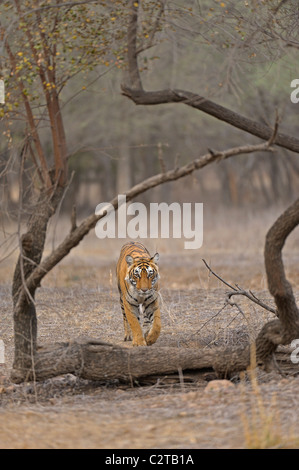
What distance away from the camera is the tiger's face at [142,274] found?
851 centimetres

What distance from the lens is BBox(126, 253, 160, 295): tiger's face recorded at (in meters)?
8.51

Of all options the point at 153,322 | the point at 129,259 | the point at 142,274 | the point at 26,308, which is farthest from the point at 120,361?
the point at 129,259

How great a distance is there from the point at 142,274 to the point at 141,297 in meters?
0.28

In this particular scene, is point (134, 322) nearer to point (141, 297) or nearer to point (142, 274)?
point (141, 297)

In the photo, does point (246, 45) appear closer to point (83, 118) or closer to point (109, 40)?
point (109, 40)

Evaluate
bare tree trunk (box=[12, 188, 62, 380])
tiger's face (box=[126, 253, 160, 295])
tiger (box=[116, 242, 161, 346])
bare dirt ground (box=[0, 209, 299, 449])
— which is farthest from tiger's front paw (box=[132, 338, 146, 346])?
bare tree trunk (box=[12, 188, 62, 380])

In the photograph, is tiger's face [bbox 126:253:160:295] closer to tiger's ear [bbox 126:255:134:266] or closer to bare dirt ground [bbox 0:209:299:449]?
tiger's ear [bbox 126:255:134:266]

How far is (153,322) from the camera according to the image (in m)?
8.55

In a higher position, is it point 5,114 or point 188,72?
point 188,72

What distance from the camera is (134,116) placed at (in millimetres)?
29781

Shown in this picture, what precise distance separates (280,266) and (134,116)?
23.8 metres

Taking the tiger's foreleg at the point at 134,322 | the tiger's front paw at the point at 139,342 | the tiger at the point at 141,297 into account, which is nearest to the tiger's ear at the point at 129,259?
the tiger at the point at 141,297

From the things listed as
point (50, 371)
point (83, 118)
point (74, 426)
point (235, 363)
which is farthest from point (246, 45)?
point (83, 118)
